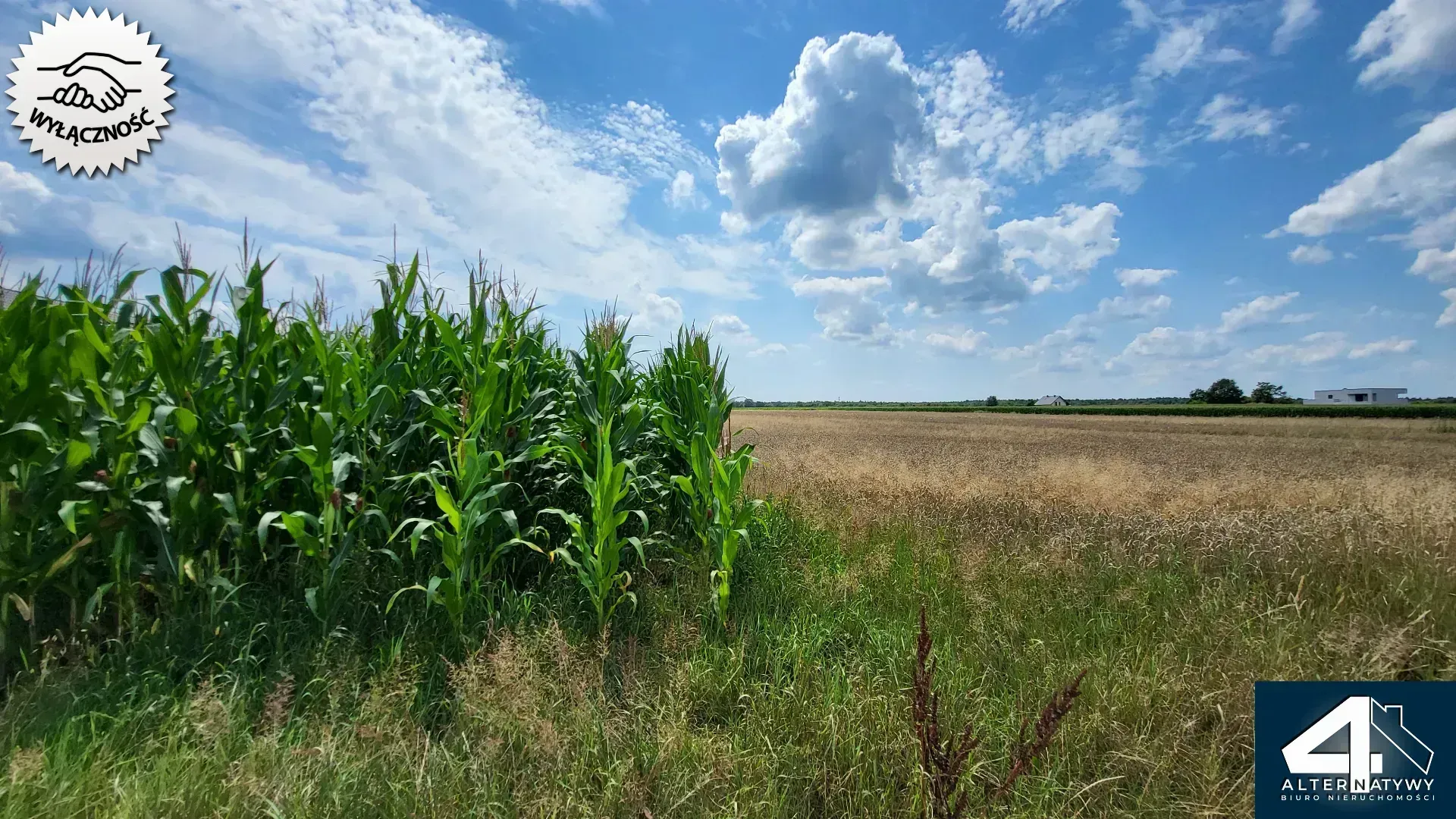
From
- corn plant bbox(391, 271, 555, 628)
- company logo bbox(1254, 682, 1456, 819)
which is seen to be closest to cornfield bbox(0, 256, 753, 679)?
corn plant bbox(391, 271, 555, 628)

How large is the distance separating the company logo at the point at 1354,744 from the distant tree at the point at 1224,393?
71101mm

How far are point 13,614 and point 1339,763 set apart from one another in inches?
257

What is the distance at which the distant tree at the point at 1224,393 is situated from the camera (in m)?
56.2

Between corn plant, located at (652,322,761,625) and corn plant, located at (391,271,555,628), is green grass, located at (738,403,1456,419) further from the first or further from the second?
corn plant, located at (391,271,555,628)

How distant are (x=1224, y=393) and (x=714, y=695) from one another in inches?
2999

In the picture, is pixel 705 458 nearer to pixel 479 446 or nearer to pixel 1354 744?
pixel 479 446

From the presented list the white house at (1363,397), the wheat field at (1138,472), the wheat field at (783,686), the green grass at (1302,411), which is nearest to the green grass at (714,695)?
the wheat field at (783,686)

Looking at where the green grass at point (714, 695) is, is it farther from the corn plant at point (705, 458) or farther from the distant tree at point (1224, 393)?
the distant tree at point (1224, 393)

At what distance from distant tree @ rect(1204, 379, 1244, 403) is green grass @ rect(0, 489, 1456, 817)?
7054cm

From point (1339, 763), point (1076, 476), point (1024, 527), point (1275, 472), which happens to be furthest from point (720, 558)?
point (1275, 472)

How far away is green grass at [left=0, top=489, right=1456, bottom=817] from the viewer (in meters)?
2.03

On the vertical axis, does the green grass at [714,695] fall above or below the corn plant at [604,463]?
below

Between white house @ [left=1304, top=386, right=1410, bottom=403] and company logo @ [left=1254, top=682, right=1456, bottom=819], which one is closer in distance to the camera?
company logo @ [left=1254, top=682, right=1456, bottom=819]

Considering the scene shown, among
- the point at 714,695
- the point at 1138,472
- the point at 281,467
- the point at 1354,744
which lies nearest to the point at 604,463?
the point at 714,695
